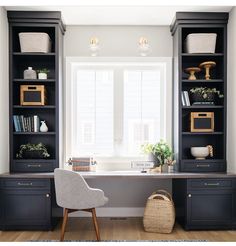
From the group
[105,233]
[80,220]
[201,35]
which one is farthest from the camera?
[80,220]

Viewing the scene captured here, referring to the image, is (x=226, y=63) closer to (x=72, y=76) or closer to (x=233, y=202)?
(x=233, y=202)

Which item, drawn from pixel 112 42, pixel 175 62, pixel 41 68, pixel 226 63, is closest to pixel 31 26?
pixel 41 68

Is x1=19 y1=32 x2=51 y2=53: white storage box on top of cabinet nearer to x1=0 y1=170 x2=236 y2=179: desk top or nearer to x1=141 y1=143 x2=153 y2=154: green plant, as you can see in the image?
x1=0 y1=170 x2=236 y2=179: desk top

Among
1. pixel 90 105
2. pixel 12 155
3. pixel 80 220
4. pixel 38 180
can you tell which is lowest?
pixel 80 220

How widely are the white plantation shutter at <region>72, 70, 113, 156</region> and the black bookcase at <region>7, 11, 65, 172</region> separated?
1.07 ft

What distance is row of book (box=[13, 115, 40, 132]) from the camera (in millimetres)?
3549

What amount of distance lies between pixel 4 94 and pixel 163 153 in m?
2.01

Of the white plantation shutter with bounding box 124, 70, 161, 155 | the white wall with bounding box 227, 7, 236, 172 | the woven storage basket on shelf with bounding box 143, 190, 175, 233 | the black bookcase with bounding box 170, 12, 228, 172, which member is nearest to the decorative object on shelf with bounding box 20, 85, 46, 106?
the white plantation shutter with bounding box 124, 70, 161, 155

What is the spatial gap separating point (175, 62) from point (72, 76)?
1359mm

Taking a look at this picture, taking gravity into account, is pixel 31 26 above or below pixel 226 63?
above

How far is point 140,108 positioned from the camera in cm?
→ 396

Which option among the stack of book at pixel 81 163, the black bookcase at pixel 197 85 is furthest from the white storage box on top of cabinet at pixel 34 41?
the black bookcase at pixel 197 85

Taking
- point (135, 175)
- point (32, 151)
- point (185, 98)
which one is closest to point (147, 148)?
point (135, 175)

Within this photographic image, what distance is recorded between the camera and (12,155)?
3.53m
